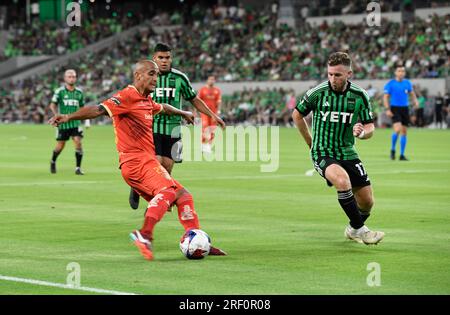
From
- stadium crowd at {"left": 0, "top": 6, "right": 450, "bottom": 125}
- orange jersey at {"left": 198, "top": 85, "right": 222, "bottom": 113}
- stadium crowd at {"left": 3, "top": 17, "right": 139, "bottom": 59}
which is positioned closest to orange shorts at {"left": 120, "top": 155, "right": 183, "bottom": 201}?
orange jersey at {"left": 198, "top": 85, "right": 222, "bottom": 113}

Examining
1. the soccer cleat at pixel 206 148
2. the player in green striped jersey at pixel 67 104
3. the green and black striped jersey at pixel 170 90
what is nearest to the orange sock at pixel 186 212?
the green and black striped jersey at pixel 170 90

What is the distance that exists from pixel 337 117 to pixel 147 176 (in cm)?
258

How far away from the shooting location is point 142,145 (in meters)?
11.2

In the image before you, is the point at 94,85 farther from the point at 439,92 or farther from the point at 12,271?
the point at 12,271

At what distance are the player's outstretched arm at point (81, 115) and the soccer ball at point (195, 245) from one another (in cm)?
Result: 159

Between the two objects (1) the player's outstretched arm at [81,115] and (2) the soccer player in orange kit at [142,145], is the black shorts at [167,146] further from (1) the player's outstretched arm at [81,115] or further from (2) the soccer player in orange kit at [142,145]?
(1) the player's outstretched arm at [81,115]

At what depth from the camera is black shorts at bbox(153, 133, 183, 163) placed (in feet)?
50.0

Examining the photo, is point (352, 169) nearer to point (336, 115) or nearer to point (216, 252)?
point (336, 115)

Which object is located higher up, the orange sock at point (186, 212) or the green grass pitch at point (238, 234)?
the orange sock at point (186, 212)

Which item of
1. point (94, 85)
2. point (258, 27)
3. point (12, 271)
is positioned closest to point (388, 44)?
point (258, 27)

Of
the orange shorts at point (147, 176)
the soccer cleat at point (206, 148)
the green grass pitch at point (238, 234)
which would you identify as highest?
the orange shorts at point (147, 176)

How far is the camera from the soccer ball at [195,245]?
10461 millimetres

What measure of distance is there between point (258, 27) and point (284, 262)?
54845 mm

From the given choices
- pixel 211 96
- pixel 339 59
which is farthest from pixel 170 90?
pixel 211 96
